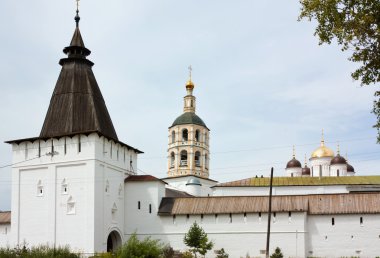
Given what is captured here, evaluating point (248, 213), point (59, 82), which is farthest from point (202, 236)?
point (59, 82)

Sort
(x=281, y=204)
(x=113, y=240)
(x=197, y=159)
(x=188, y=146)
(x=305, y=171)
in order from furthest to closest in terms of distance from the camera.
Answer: (x=305, y=171) → (x=197, y=159) → (x=188, y=146) → (x=113, y=240) → (x=281, y=204)

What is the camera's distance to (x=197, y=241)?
107 ft

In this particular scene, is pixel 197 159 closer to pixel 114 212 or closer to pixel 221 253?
pixel 114 212

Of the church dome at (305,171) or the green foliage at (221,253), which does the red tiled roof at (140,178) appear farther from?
the church dome at (305,171)

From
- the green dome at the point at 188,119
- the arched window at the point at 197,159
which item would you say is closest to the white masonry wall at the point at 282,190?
the arched window at the point at 197,159

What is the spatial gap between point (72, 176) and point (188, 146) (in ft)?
71.2

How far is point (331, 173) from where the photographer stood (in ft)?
181

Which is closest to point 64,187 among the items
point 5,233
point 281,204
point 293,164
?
point 5,233

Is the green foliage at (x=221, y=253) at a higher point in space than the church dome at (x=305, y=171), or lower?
lower

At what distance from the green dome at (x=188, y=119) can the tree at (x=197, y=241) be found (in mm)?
22513

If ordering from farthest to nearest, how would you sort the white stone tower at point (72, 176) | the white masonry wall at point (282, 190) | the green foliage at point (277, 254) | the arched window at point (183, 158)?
the arched window at point (183, 158)
the white masonry wall at point (282, 190)
the white stone tower at point (72, 176)
the green foliage at point (277, 254)

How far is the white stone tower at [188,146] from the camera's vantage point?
54.2 m

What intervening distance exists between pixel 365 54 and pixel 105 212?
21611mm

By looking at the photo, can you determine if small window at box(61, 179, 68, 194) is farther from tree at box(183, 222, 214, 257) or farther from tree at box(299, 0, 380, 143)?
tree at box(299, 0, 380, 143)
